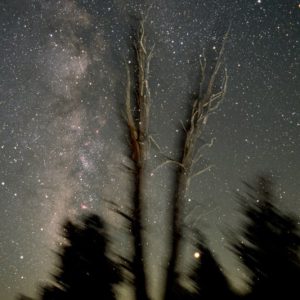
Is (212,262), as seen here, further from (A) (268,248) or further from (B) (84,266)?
(B) (84,266)

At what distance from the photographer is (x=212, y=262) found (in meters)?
6.97

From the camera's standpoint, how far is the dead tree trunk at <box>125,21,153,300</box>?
6.02 meters

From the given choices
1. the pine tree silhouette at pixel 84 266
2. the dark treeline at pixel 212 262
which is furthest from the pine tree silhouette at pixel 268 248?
the pine tree silhouette at pixel 84 266

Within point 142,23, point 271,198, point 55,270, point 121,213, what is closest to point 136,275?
point 121,213

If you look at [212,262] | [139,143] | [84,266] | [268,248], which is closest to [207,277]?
[212,262]

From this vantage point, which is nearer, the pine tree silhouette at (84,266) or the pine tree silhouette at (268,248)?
the pine tree silhouette at (268,248)

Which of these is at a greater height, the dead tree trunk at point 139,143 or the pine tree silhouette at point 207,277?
the dead tree trunk at point 139,143

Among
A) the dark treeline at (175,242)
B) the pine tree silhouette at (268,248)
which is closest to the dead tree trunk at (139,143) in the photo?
the dark treeline at (175,242)

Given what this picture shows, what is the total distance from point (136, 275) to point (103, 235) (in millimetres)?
1227

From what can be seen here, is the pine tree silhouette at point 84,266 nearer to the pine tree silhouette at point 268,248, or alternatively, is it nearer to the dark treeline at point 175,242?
the dark treeline at point 175,242

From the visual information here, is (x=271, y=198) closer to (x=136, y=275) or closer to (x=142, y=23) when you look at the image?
(x=136, y=275)

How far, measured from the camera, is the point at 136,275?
6246 millimetres

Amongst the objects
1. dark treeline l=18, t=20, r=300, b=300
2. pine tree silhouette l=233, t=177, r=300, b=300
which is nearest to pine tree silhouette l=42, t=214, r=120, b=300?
dark treeline l=18, t=20, r=300, b=300

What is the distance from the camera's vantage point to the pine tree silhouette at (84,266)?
7.20 metres
